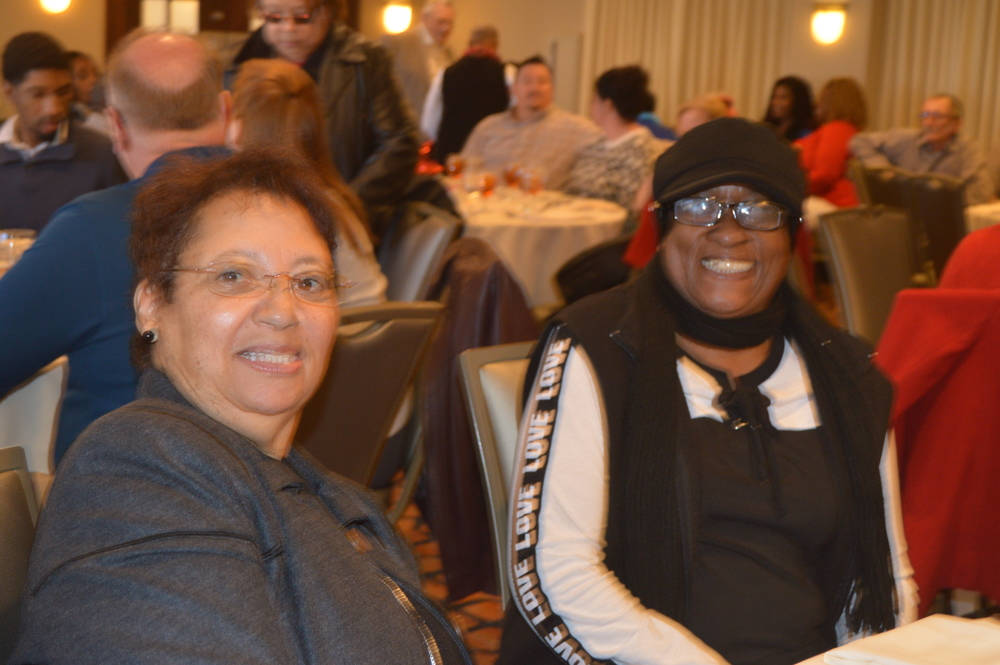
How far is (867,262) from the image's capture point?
3.31m

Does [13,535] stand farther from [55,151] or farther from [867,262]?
[55,151]

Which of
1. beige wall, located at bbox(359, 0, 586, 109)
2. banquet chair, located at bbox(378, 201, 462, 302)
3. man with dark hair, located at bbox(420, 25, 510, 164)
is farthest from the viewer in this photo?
beige wall, located at bbox(359, 0, 586, 109)

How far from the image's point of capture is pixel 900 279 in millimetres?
3389

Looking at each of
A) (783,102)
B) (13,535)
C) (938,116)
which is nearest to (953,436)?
(13,535)

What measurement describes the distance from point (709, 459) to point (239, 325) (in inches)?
30.5

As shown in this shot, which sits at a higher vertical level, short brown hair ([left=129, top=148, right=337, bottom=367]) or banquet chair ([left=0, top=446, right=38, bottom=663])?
short brown hair ([left=129, top=148, right=337, bottom=367])

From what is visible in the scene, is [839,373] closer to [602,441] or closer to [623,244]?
[602,441]

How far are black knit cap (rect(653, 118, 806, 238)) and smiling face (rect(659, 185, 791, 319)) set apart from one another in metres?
0.05

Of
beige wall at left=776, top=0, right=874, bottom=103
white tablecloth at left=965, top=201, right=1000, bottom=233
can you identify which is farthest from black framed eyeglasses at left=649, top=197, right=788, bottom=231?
beige wall at left=776, top=0, right=874, bottom=103

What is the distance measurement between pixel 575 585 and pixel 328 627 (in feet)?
1.77

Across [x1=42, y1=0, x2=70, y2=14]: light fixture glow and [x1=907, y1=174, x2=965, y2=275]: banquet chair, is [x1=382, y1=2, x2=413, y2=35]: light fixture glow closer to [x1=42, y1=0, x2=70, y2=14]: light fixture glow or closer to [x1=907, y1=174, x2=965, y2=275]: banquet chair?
[x1=42, y1=0, x2=70, y2=14]: light fixture glow

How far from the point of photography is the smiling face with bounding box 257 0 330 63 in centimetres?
379

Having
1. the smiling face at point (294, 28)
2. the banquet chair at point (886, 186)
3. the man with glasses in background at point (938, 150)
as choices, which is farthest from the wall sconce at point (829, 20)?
the smiling face at point (294, 28)

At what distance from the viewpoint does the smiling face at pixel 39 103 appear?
12.8 feet
